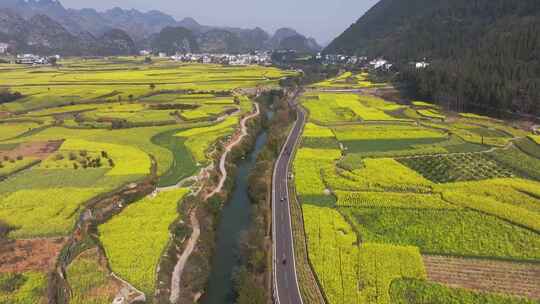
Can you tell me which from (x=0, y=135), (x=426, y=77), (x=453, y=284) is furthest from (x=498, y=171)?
(x=0, y=135)

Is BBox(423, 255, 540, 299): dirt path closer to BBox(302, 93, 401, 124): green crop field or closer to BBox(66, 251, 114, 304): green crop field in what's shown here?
BBox(66, 251, 114, 304): green crop field

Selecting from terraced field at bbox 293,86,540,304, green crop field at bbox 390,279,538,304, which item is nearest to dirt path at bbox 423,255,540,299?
terraced field at bbox 293,86,540,304

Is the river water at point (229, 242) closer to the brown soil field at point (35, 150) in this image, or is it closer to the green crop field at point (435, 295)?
the green crop field at point (435, 295)

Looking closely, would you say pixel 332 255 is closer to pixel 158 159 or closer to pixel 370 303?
pixel 370 303

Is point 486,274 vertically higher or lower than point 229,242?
higher

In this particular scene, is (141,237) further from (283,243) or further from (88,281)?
(283,243)

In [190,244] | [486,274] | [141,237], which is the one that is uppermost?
[141,237]

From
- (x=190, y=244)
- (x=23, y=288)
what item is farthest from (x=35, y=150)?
(x=190, y=244)
